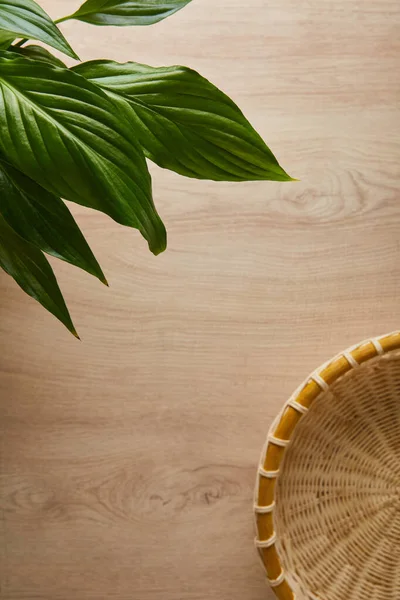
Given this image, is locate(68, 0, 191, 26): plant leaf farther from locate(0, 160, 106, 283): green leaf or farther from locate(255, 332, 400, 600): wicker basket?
locate(255, 332, 400, 600): wicker basket

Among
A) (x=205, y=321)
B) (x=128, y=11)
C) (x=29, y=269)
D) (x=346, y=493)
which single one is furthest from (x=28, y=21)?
(x=346, y=493)

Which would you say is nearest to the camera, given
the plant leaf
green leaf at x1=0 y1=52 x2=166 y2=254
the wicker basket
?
green leaf at x1=0 y1=52 x2=166 y2=254

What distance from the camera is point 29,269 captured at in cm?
90

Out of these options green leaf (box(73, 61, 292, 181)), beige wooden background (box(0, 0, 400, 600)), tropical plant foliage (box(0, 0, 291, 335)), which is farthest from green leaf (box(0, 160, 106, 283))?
beige wooden background (box(0, 0, 400, 600))

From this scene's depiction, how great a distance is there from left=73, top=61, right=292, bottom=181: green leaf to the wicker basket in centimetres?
45

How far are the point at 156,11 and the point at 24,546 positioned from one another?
92 cm

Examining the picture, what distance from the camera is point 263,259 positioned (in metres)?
1.27

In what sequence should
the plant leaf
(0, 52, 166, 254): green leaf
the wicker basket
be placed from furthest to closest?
1. the wicker basket
2. the plant leaf
3. (0, 52, 166, 254): green leaf

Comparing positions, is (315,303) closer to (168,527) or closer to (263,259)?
(263,259)

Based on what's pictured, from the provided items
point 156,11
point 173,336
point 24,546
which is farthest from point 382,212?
point 24,546

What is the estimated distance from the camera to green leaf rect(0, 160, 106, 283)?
82 cm

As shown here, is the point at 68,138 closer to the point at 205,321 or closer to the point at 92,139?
the point at 92,139

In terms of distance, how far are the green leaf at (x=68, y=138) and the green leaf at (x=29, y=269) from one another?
16 centimetres

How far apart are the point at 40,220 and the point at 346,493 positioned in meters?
0.71
